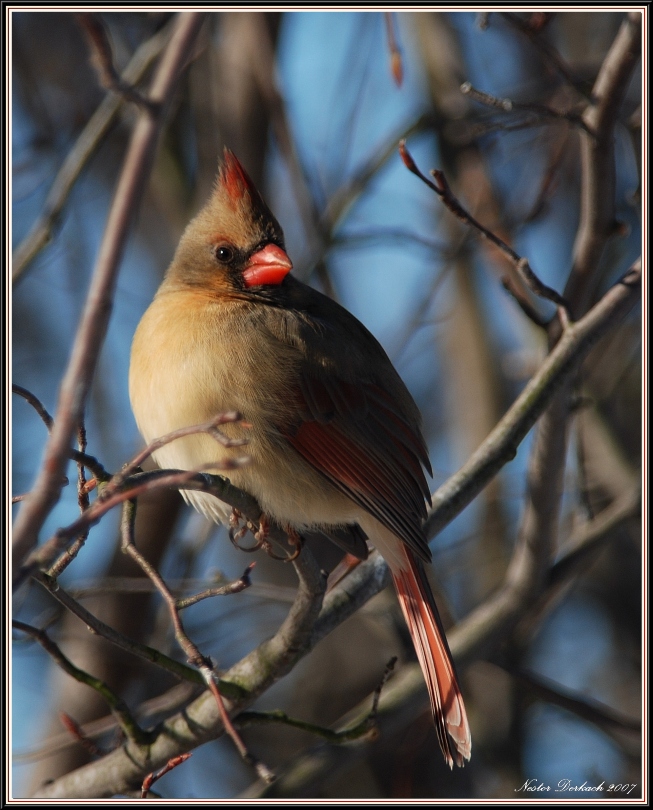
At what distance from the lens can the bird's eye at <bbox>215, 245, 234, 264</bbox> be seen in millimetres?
2770

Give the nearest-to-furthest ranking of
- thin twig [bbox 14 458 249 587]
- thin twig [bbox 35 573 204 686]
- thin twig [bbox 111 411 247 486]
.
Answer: thin twig [bbox 14 458 249 587] < thin twig [bbox 111 411 247 486] < thin twig [bbox 35 573 204 686]

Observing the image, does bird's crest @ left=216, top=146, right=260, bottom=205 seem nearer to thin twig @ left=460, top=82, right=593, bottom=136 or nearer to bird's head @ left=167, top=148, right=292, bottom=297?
bird's head @ left=167, top=148, right=292, bottom=297

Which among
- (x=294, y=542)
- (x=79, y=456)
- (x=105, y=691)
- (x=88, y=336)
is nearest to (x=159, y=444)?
(x=79, y=456)

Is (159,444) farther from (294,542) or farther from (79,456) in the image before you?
(294,542)

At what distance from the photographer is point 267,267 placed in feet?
8.79

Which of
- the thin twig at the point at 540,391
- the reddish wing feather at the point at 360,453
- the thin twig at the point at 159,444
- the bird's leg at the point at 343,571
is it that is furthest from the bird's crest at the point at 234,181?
the thin twig at the point at 159,444

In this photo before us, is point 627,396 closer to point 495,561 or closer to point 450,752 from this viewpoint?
point 495,561

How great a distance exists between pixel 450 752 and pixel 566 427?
3.17 feet

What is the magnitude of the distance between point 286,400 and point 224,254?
0.59 meters

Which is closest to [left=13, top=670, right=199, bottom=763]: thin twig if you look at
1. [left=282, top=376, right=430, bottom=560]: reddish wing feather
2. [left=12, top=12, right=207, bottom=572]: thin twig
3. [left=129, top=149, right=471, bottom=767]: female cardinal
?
[left=129, top=149, right=471, bottom=767]: female cardinal

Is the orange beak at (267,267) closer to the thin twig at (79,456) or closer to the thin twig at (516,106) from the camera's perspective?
the thin twig at (516,106)

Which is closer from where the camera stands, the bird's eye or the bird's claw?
the bird's claw

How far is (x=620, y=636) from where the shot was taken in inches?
155

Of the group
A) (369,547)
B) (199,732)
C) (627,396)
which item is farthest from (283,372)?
(627,396)
